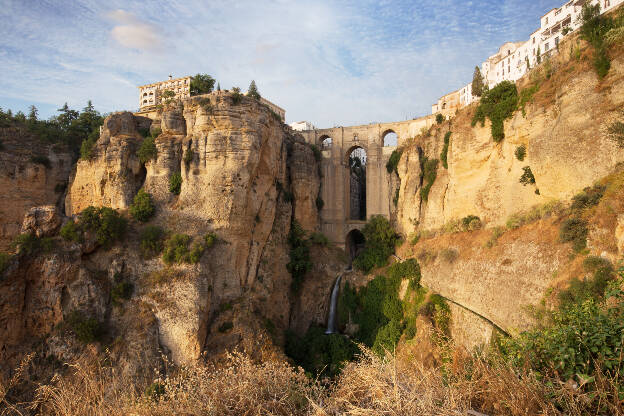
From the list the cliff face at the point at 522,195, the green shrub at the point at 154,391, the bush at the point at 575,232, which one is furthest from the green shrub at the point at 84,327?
the bush at the point at 575,232

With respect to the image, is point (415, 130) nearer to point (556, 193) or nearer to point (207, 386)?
point (556, 193)

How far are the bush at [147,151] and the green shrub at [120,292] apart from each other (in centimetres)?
780

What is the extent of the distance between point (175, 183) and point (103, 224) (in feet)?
14.8

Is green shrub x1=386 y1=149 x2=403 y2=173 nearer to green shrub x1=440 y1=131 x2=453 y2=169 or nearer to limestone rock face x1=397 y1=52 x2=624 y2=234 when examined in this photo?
limestone rock face x1=397 y1=52 x2=624 y2=234

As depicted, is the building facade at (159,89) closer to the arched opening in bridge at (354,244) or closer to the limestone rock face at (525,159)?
the arched opening in bridge at (354,244)

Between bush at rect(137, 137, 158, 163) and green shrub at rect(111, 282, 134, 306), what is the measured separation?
780cm

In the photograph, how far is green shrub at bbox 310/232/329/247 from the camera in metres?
28.2

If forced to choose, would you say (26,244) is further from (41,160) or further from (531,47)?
(531,47)

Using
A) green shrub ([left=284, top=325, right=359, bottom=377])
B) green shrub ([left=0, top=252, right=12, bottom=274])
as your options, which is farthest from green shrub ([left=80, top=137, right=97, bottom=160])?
green shrub ([left=284, top=325, right=359, bottom=377])

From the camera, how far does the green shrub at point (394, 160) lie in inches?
1115

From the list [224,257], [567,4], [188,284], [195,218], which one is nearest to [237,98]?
[195,218]

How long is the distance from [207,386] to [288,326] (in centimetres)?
2053

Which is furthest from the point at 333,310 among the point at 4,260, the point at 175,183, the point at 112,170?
the point at 4,260

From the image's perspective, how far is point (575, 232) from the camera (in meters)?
11.8
